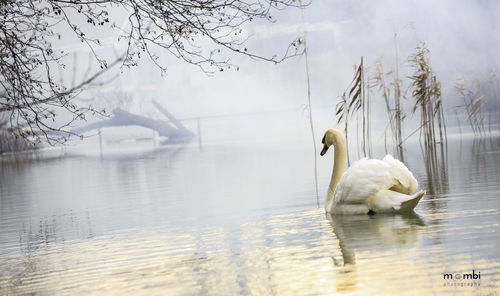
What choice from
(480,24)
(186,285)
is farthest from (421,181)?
(480,24)

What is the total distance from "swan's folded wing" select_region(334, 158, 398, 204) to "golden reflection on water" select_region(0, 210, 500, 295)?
0.63 ft

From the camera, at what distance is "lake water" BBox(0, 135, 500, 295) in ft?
13.0

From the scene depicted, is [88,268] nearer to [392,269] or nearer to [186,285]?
[186,285]

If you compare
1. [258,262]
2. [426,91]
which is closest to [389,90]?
[426,91]

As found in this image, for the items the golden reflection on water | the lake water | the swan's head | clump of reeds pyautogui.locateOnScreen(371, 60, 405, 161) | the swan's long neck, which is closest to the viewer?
the golden reflection on water

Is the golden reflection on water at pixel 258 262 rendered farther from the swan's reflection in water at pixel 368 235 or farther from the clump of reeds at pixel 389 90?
the clump of reeds at pixel 389 90

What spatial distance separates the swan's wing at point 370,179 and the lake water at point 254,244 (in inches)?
8.4

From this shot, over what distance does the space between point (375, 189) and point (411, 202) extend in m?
0.30

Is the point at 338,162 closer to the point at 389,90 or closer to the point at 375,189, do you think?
the point at 375,189

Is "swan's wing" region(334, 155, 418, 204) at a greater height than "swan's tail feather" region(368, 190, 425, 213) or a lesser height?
greater

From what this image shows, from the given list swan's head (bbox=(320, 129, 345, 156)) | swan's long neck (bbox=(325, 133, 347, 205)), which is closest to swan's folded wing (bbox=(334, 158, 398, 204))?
swan's long neck (bbox=(325, 133, 347, 205))

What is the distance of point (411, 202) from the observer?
20.1ft

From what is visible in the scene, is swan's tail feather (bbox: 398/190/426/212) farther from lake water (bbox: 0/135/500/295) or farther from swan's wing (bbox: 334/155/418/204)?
swan's wing (bbox: 334/155/418/204)

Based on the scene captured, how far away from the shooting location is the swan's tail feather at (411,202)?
6047 millimetres
